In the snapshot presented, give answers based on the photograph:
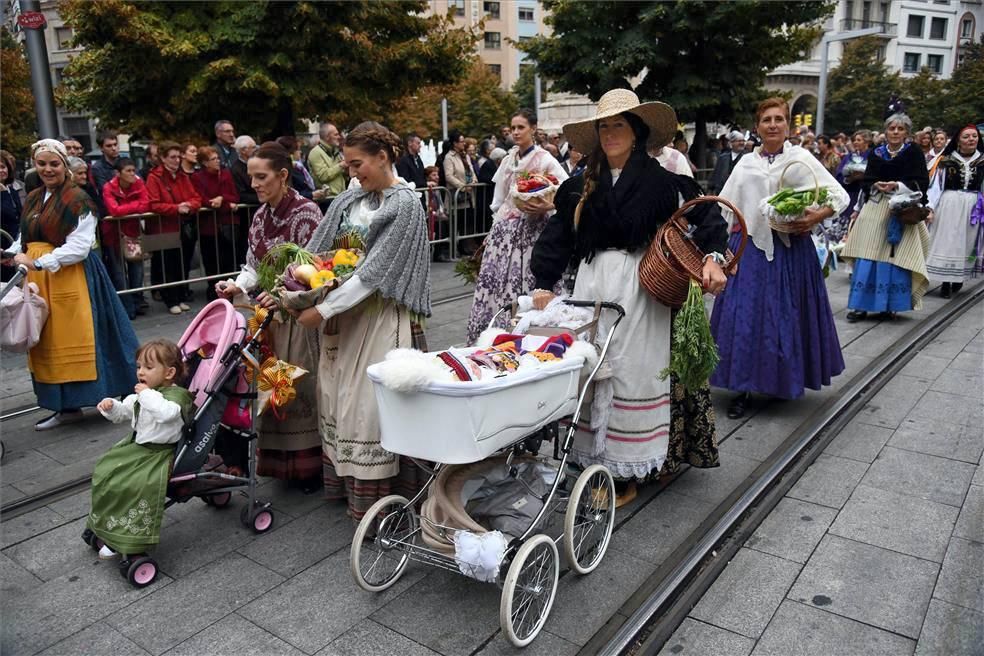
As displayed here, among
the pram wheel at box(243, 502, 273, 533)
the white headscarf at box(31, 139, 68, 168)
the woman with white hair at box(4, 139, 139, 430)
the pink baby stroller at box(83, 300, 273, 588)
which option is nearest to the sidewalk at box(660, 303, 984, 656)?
the pram wheel at box(243, 502, 273, 533)

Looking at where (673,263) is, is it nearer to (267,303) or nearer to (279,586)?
(267,303)

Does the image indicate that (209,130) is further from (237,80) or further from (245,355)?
(245,355)

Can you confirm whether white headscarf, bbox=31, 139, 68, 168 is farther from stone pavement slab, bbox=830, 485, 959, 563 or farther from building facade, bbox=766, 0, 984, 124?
building facade, bbox=766, 0, 984, 124

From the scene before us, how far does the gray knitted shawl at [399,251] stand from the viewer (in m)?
3.79

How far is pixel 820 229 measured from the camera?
810 cm

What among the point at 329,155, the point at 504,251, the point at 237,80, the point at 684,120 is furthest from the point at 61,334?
the point at 684,120

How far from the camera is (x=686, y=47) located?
2023 cm

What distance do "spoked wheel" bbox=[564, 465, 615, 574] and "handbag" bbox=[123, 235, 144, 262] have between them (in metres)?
6.62

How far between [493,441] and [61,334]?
3977 millimetres

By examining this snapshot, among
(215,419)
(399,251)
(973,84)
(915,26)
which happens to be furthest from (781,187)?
(915,26)

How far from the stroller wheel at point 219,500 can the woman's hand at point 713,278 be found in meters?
2.83

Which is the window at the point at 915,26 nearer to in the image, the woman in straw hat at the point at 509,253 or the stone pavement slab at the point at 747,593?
the woman in straw hat at the point at 509,253

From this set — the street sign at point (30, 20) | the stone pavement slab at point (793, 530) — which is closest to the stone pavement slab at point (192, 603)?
the stone pavement slab at point (793, 530)

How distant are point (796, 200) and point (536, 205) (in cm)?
179
